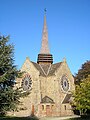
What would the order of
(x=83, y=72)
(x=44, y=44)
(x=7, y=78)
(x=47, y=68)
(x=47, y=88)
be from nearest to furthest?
1. (x=7, y=78)
2. (x=47, y=88)
3. (x=47, y=68)
4. (x=83, y=72)
5. (x=44, y=44)

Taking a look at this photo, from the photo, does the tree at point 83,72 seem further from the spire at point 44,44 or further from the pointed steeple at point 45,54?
the spire at point 44,44

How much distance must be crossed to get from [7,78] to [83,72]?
34.8m

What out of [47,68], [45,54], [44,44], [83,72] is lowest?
[83,72]

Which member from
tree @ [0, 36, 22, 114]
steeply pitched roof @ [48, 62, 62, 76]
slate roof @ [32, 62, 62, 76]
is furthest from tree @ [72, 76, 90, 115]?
steeply pitched roof @ [48, 62, 62, 76]

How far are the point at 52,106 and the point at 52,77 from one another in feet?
20.5

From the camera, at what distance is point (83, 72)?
51.9 m

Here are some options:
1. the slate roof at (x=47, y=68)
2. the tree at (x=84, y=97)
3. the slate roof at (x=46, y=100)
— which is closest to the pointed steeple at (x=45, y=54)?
the slate roof at (x=47, y=68)

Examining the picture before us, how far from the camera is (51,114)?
43750 mm

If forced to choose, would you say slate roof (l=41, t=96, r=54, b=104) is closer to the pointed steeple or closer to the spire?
the pointed steeple

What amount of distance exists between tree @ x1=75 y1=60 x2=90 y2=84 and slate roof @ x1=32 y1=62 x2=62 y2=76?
21.7 feet

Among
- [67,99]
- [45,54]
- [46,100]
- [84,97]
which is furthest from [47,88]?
[84,97]

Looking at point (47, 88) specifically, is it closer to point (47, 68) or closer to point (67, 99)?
point (67, 99)

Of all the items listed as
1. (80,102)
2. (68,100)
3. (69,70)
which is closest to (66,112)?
(68,100)

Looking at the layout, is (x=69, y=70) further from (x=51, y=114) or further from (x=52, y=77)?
(x=51, y=114)
